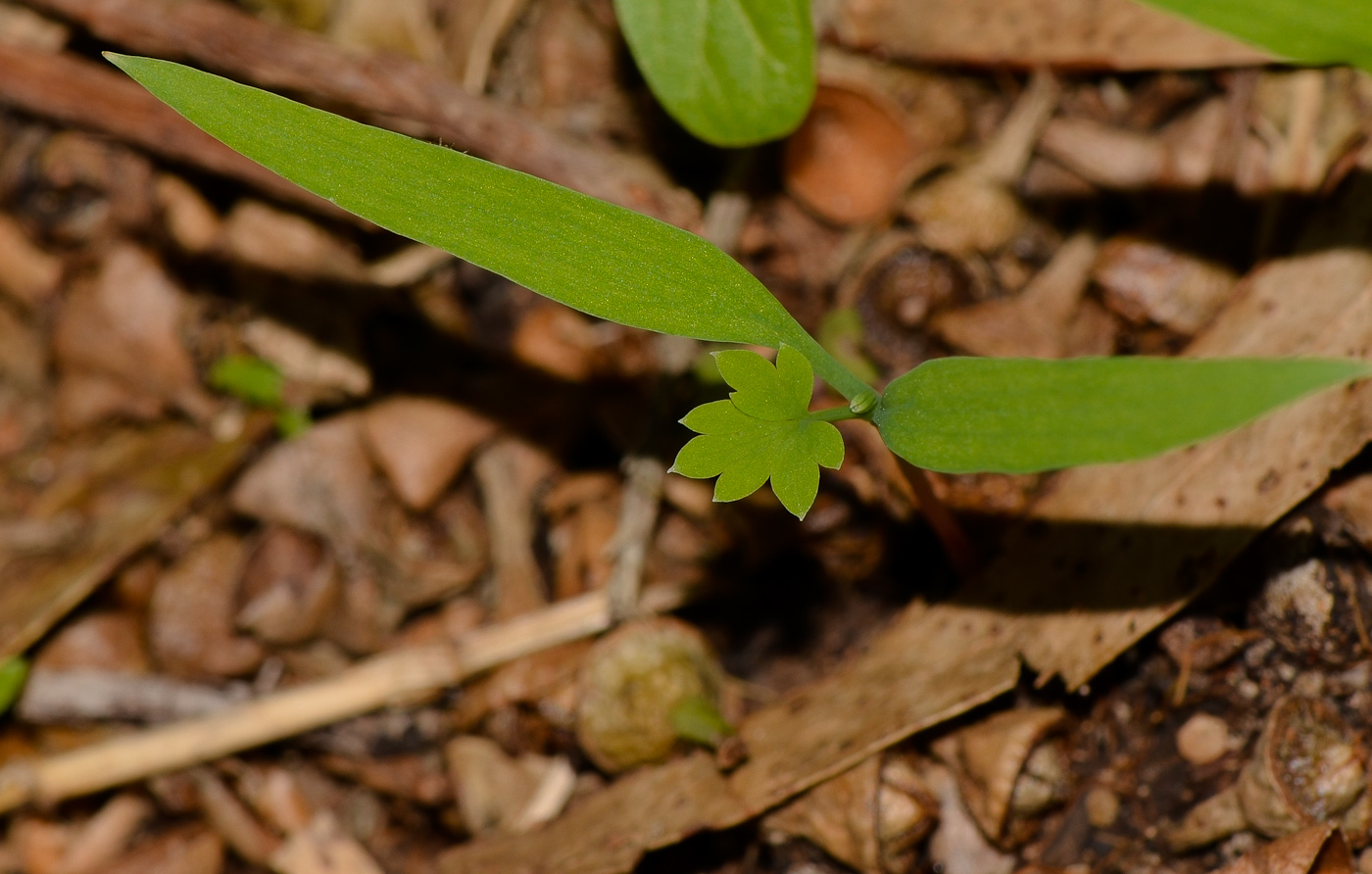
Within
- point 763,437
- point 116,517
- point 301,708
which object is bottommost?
point 301,708

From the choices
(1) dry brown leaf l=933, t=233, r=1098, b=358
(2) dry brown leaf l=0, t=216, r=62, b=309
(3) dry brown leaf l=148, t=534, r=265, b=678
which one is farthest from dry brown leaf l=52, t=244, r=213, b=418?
(1) dry brown leaf l=933, t=233, r=1098, b=358

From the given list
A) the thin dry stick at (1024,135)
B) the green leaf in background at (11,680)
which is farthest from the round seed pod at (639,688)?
the green leaf in background at (11,680)

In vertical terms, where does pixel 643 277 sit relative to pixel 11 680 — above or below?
above

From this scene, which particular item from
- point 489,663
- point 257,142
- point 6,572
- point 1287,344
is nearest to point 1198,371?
point 1287,344

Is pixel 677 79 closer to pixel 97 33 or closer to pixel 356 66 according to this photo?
pixel 356 66

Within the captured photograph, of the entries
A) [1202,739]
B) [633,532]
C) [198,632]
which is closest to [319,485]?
[198,632]

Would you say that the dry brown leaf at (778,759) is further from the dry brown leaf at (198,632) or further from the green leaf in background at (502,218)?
the dry brown leaf at (198,632)

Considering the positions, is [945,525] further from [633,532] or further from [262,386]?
[262,386]
